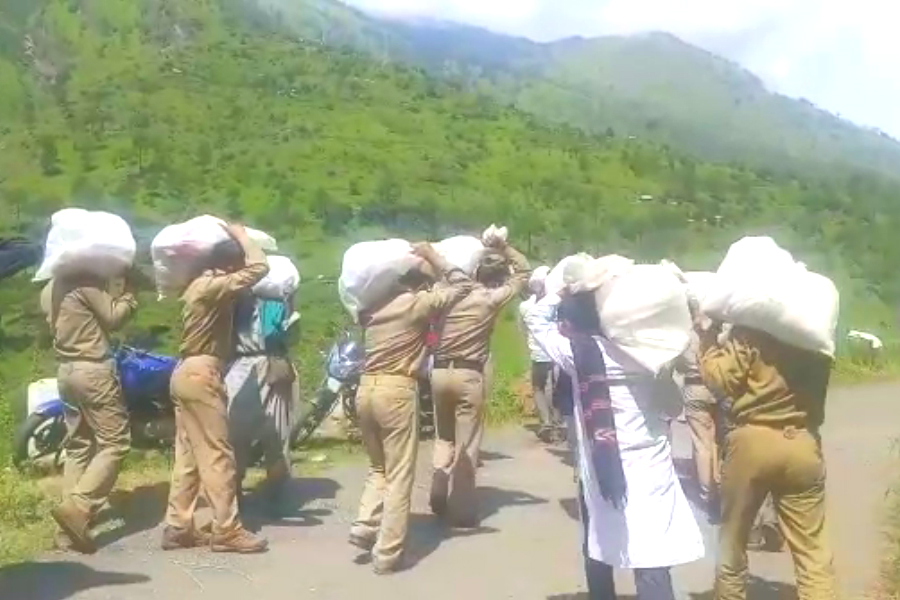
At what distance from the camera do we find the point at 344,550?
7.84 metres

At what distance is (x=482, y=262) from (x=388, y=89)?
44.3 metres

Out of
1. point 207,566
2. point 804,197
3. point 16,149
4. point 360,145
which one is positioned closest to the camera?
point 207,566

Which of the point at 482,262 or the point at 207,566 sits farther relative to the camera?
the point at 482,262

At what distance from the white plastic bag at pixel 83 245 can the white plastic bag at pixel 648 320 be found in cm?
328

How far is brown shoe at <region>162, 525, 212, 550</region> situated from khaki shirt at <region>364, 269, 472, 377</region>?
1.49 metres

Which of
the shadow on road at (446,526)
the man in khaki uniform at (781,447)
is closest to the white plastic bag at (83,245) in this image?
the shadow on road at (446,526)

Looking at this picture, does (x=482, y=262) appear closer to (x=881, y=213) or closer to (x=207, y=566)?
(x=207, y=566)

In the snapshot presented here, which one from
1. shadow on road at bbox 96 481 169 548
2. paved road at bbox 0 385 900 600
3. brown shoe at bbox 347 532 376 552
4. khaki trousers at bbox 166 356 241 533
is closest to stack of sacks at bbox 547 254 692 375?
paved road at bbox 0 385 900 600

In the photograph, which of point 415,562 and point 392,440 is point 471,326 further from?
point 415,562

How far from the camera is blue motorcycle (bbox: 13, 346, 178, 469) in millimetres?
8766

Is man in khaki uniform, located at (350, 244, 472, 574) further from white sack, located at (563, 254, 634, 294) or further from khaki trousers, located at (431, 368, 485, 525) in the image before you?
white sack, located at (563, 254, 634, 294)

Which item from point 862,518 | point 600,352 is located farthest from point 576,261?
point 862,518

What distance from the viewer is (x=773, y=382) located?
550cm

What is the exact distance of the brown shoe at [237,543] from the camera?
762cm
